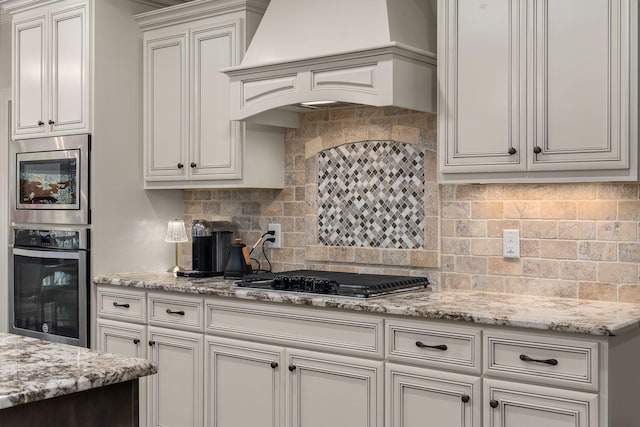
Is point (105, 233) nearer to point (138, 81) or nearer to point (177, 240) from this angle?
point (177, 240)

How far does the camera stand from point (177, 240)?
4.29m

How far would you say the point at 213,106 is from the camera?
403 cm

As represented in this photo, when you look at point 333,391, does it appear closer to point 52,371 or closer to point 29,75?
point 52,371

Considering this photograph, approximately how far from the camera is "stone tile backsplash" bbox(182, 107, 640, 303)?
309 centimetres

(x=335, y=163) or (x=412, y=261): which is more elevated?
(x=335, y=163)

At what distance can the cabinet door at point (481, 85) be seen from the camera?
117 inches

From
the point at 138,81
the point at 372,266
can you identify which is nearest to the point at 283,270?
the point at 372,266

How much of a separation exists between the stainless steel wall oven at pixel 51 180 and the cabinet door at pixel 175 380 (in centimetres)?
85

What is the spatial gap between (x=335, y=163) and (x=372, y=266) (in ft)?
1.88

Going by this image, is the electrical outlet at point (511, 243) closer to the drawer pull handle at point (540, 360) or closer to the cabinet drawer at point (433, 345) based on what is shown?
the cabinet drawer at point (433, 345)

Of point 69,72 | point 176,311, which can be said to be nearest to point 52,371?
point 176,311

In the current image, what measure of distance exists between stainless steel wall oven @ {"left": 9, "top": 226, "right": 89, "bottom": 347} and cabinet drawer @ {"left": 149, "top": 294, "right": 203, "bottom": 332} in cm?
52

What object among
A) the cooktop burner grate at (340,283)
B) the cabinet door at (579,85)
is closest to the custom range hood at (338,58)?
the cabinet door at (579,85)

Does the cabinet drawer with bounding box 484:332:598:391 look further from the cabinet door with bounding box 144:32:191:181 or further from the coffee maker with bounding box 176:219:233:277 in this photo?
the cabinet door with bounding box 144:32:191:181
